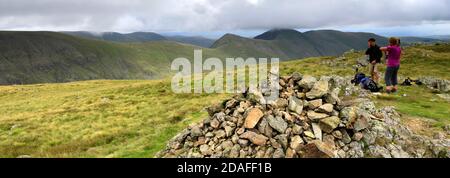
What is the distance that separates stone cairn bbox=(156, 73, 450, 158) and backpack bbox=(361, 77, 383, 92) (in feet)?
30.5

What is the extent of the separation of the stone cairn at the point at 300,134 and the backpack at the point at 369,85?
30.5 ft

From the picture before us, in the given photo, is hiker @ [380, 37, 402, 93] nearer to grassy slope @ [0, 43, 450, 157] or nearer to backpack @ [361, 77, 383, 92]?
backpack @ [361, 77, 383, 92]

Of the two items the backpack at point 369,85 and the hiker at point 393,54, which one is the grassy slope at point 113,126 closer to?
the backpack at point 369,85

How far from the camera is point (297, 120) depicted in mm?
16234

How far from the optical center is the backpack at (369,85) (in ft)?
88.0

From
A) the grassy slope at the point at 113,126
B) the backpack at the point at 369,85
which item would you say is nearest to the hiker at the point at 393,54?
the backpack at the point at 369,85

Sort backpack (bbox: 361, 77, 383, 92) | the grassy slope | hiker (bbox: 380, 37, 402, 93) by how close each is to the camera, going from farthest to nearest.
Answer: backpack (bbox: 361, 77, 383, 92)
hiker (bbox: 380, 37, 402, 93)
the grassy slope

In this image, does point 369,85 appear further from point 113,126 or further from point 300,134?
point 113,126

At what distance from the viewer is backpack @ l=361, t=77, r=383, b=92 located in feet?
88.0

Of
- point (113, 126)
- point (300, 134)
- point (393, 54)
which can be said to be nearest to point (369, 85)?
point (393, 54)

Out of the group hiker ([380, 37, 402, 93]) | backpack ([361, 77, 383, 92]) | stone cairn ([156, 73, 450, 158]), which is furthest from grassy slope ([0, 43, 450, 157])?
stone cairn ([156, 73, 450, 158])

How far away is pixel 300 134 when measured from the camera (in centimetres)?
1570

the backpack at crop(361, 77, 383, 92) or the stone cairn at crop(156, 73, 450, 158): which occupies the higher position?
the backpack at crop(361, 77, 383, 92)

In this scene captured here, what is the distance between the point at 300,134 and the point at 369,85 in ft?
44.5
